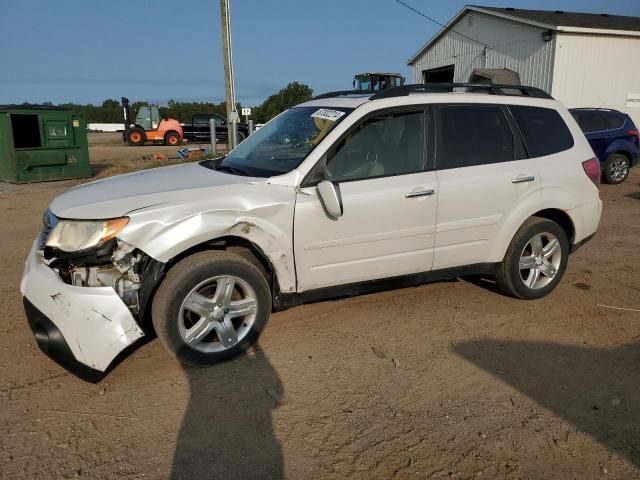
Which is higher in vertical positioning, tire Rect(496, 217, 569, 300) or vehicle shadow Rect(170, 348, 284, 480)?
tire Rect(496, 217, 569, 300)

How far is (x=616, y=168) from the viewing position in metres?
12.3

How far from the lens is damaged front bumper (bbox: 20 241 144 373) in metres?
3.15

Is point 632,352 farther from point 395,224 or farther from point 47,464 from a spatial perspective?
point 47,464

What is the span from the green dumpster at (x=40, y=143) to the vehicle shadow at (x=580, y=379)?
1213cm

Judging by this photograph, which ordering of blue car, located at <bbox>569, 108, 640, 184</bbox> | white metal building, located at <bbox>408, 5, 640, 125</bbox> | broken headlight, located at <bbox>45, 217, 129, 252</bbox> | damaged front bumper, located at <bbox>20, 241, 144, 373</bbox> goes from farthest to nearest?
white metal building, located at <bbox>408, 5, 640, 125</bbox> → blue car, located at <bbox>569, 108, 640, 184</bbox> → broken headlight, located at <bbox>45, 217, 129, 252</bbox> → damaged front bumper, located at <bbox>20, 241, 144, 373</bbox>

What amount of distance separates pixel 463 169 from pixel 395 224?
804 millimetres

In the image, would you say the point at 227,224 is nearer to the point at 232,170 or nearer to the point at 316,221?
the point at 316,221

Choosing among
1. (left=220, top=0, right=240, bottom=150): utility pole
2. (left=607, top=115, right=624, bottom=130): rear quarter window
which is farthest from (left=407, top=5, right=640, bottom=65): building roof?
(left=220, top=0, right=240, bottom=150): utility pole

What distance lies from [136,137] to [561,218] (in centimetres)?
2897

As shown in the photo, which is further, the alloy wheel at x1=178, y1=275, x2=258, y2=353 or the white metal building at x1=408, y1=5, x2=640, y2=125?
the white metal building at x1=408, y1=5, x2=640, y2=125

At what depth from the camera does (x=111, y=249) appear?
10.8ft

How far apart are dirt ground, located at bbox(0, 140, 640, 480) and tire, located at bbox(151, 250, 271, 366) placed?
165mm

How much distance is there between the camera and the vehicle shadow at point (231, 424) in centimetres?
267

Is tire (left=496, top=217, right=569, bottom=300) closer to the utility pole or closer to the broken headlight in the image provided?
the broken headlight
